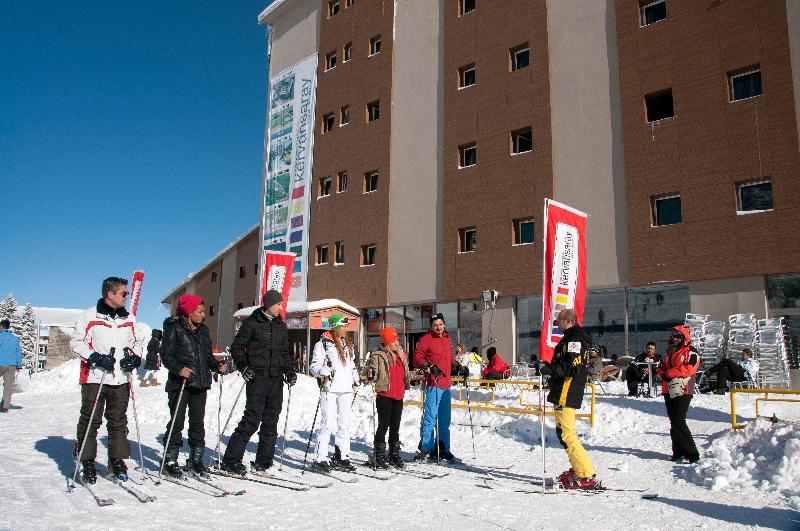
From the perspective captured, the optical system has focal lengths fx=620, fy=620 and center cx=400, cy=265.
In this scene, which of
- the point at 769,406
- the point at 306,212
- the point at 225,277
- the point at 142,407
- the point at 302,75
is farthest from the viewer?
the point at 225,277

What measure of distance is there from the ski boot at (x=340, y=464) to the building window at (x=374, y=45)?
2463cm

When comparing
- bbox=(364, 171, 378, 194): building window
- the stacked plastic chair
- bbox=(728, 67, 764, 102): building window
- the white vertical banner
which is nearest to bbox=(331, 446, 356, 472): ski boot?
the stacked plastic chair

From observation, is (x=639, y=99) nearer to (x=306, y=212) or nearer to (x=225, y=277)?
(x=306, y=212)

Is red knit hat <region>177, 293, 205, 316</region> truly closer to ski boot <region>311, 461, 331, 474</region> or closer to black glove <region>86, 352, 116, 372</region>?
black glove <region>86, 352, 116, 372</region>

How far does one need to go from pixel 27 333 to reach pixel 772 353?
66653 millimetres

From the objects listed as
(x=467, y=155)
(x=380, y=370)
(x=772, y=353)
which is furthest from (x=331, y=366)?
(x=467, y=155)

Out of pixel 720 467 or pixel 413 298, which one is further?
pixel 413 298

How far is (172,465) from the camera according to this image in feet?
22.5

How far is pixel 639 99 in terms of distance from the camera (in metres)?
19.8

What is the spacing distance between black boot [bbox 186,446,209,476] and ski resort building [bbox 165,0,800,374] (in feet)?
50.9

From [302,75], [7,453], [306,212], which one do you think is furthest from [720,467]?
[302,75]

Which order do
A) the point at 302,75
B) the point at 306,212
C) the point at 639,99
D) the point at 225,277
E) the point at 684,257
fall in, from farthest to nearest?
1. the point at 225,277
2. the point at 302,75
3. the point at 306,212
4. the point at 639,99
5. the point at 684,257

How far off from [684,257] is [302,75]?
22.1 meters

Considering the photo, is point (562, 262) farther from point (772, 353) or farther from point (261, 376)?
point (772, 353)
